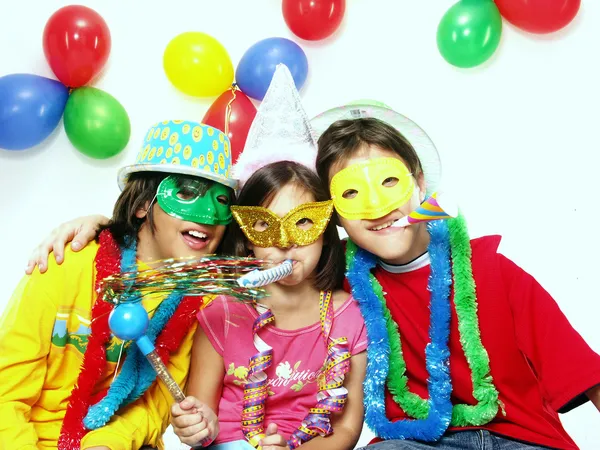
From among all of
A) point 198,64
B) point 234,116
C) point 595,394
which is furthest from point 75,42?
point 595,394

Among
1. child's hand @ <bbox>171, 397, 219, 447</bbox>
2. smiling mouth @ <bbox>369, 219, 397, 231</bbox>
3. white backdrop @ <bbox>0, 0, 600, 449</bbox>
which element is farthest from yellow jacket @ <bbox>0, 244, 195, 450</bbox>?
white backdrop @ <bbox>0, 0, 600, 449</bbox>

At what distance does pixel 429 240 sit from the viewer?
1805 mm

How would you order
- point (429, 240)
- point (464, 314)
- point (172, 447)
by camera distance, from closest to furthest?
point (464, 314) < point (429, 240) < point (172, 447)

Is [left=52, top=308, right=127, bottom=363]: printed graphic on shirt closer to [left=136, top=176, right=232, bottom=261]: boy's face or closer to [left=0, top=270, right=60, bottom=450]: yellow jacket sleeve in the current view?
[left=0, top=270, right=60, bottom=450]: yellow jacket sleeve

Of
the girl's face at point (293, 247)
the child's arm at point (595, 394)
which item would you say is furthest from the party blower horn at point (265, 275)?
the child's arm at point (595, 394)

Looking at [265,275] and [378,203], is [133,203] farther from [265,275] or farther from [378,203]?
[378,203]

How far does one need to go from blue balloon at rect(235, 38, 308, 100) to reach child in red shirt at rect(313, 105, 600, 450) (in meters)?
0.88

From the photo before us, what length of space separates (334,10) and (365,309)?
1391 mm

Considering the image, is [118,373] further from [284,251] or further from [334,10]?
[334,10]

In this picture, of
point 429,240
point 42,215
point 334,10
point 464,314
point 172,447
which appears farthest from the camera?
point 42,215

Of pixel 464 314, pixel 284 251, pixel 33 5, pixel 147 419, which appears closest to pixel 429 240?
pixel 464 314

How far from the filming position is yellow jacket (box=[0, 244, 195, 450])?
65.1 inches

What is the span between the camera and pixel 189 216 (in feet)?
5.79

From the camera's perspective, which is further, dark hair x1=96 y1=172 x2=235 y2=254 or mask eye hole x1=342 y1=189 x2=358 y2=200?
dark hair x1=96 y1=172 x2=235 y2=254
